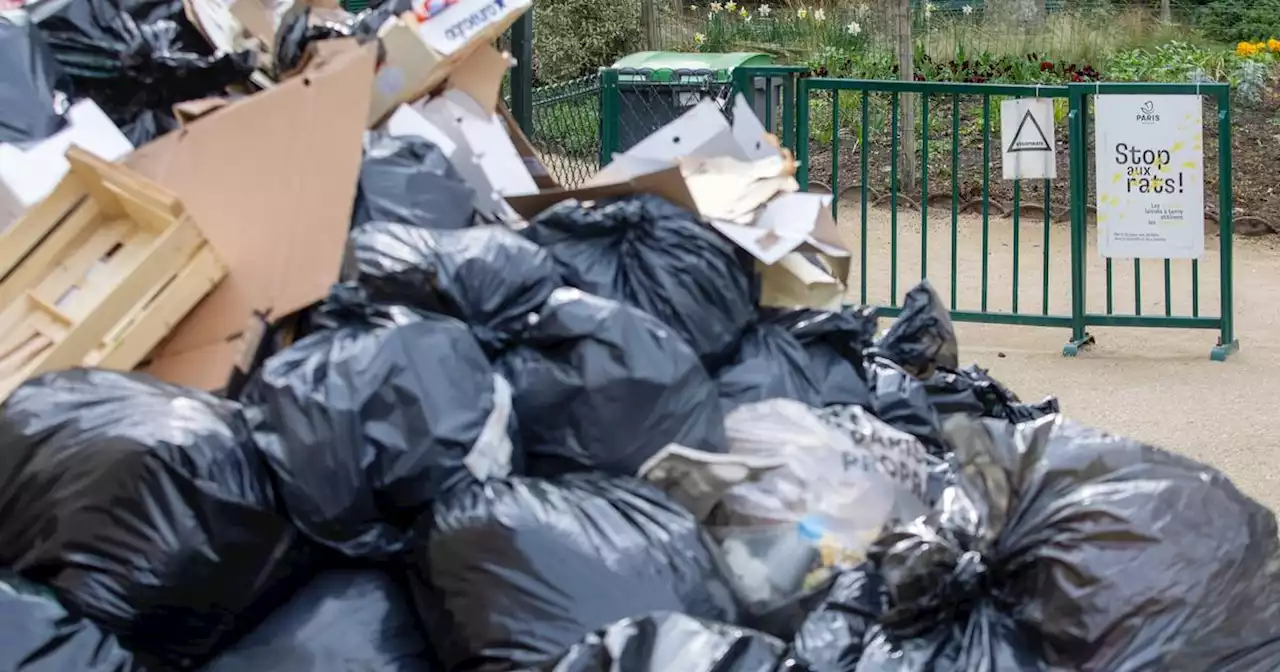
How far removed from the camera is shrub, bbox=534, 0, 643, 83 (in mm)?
14758

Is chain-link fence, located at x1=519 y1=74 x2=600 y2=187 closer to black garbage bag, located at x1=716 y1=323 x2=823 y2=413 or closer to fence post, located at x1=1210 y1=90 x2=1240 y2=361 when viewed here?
fence post, located at x1=1210 y1=90 x2=1240 y2=361

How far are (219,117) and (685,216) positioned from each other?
43.6 inches

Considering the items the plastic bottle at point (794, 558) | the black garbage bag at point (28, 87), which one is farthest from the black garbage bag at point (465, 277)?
the black garbage bag at point (28, 87)

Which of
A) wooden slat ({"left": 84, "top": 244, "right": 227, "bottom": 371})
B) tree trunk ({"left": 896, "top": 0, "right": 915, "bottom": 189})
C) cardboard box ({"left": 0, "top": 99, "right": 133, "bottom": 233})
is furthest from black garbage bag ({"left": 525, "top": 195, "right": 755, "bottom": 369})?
→ tree trunk ({"left": 896, "top": 0, "right": 915, "bottom": 189})

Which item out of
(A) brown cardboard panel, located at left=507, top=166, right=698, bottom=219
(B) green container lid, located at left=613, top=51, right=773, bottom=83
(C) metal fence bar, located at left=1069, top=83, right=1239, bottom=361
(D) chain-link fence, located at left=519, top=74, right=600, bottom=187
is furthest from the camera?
(D) chain-link fence, located at left=519, top=74, right=600, bottom=187

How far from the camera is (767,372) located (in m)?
2.92

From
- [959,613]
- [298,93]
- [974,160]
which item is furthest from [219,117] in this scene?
[974,160]

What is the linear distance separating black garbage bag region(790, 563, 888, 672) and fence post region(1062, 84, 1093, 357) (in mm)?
4348

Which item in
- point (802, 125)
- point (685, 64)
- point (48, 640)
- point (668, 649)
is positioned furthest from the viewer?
point (685, 64)

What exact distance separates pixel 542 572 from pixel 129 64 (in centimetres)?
225

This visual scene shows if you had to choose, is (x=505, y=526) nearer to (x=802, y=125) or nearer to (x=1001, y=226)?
(x=802, y=125)

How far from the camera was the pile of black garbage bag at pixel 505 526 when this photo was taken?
5.81ft

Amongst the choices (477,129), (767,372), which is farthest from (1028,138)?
(767,372)

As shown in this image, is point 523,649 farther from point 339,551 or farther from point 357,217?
point 357,217
